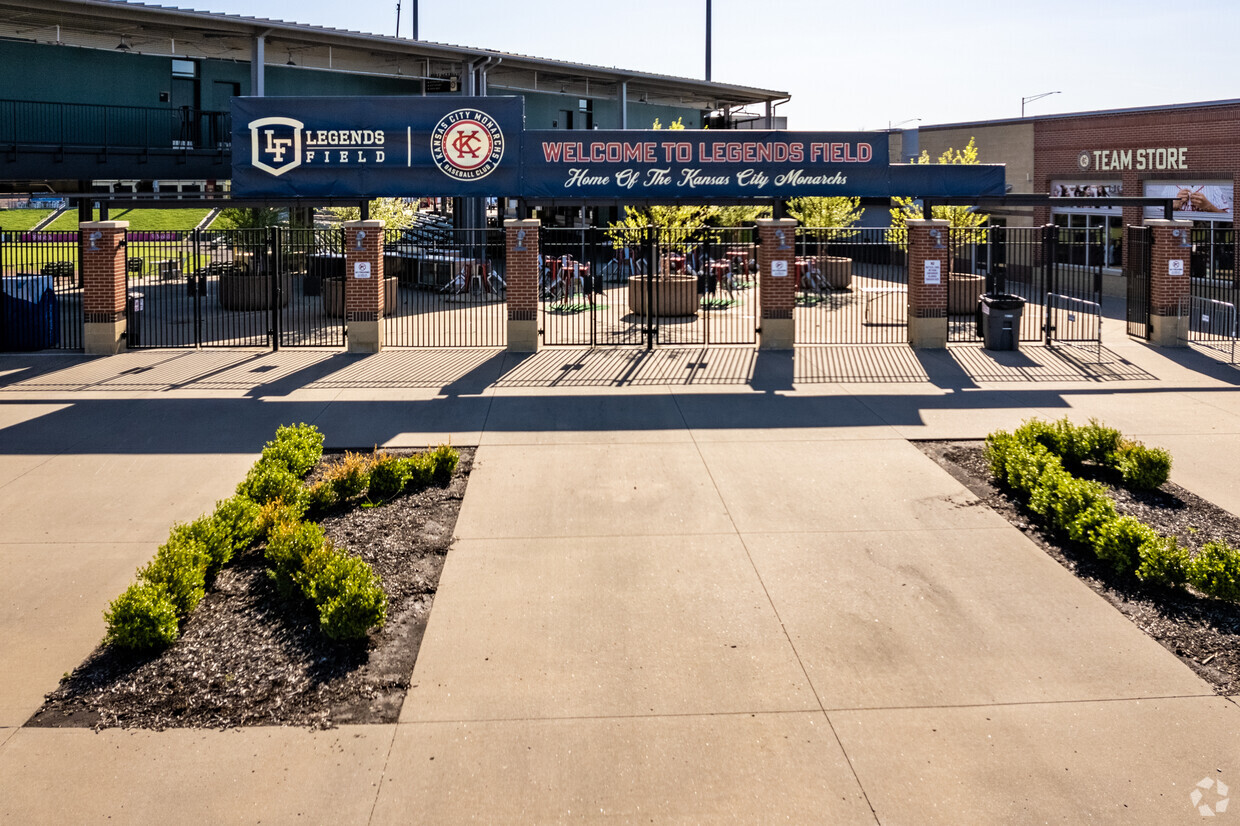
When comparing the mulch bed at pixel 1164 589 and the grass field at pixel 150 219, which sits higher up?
the grass field at pixel 150 219

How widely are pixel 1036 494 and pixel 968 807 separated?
17.0ft

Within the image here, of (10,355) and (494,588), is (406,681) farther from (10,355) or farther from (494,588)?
(10,355)

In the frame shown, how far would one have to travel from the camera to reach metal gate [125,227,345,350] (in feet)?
69.4

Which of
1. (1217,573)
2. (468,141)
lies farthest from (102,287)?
(1217,573)

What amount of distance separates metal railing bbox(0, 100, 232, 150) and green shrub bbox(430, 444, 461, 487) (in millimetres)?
20588

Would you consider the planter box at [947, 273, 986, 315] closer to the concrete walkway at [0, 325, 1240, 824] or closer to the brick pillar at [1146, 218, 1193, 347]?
the brick pillar at [1146, 218, 1193, 347]

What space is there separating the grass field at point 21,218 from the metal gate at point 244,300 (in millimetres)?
11414

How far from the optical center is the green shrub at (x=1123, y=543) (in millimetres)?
8328

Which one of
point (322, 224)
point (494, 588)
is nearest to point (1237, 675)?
point (494, 588)

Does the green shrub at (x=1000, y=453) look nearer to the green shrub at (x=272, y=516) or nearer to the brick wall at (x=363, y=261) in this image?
the green shrub at (x=272, y=516)

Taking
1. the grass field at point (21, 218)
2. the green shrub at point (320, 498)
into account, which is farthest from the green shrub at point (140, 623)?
the grass field at point (21, 218)

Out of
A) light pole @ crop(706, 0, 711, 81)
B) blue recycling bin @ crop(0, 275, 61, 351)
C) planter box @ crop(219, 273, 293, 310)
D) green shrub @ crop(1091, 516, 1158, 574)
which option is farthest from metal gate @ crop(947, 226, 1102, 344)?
light pole @ crop(706, 0, 711, 81)

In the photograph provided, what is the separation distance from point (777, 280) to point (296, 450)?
38.2 feet

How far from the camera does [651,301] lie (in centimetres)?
2020
